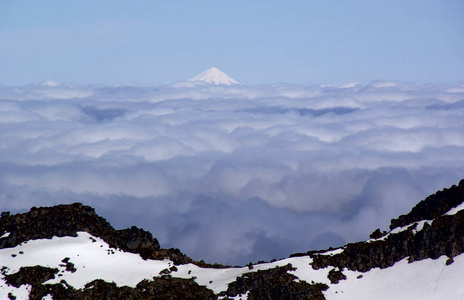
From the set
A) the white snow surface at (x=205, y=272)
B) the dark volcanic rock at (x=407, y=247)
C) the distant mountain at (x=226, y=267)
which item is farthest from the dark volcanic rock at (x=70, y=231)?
the dark volcanic rock at (x=407, y=247)

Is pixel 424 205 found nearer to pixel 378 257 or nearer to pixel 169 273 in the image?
pixel 378 257

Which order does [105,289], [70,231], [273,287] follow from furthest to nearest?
[70,231] < [105,289] < [273,287]

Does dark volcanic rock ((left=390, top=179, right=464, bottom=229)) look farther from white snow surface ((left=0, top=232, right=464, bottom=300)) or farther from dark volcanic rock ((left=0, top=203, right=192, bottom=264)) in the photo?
dark volcanic rock ((left=0, top=203, right=192, bottom=264))

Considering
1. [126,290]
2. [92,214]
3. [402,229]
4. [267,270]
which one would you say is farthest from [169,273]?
[402,229]

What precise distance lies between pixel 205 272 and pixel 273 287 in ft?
56.4

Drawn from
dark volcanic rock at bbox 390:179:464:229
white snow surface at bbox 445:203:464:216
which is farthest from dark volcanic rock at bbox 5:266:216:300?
white snow surface at bbox 445:203:464:216

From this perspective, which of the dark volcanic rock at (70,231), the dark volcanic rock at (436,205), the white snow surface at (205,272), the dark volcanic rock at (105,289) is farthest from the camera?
the dark volcanic rock at (70,231)

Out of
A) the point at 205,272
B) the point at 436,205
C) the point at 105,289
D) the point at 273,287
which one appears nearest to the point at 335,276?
the point at 273,287

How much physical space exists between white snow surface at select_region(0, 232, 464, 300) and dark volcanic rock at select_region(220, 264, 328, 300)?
61.4 inches

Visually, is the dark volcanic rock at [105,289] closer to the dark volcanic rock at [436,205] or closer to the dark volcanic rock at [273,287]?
the dark volcanic rock at [273,287]

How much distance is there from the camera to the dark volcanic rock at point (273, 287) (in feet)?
318

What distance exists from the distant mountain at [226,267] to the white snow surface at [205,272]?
0.52ft

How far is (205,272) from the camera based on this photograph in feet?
367

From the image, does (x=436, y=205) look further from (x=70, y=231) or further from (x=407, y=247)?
(x=70, y=231)
